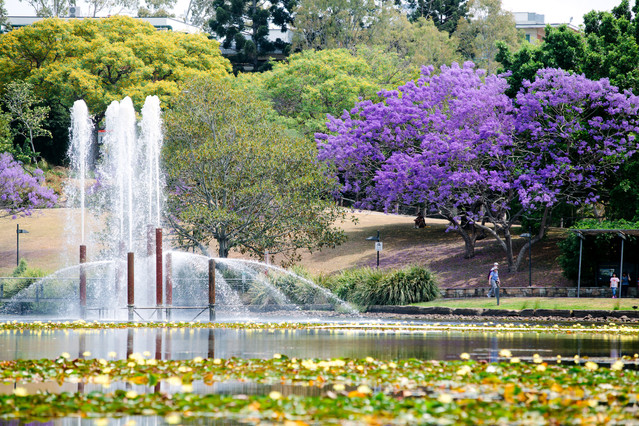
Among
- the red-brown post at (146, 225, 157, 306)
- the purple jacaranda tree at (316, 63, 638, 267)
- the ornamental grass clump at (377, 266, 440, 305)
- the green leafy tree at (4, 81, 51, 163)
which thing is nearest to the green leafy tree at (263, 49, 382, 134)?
the purple jacaranda tree at (316, 63, 638, 267)

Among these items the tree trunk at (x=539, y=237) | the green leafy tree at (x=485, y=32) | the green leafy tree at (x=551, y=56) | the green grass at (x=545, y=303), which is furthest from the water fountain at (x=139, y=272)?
the green leafy tree at (x=485, y=32)

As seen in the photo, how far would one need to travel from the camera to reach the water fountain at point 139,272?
3092 cm

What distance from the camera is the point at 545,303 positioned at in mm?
31141

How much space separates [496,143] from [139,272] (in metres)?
17.3

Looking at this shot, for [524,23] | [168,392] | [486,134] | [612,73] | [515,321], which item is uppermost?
[524,23]

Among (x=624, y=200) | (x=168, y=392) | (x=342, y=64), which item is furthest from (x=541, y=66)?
(x=168, y=392)

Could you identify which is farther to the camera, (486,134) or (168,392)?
(486,134)

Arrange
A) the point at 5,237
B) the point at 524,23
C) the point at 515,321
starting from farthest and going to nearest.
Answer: the point at 524,23 < the point at 5,237 < the point at 515,321

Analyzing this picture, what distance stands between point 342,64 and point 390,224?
13485mm

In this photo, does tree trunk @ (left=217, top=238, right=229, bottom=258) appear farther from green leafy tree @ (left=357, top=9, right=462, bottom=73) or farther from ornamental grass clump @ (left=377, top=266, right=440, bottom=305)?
green leafy tree @ (left=357, top=9, right=462, bottom=73)

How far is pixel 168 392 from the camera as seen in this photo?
32.9 feet

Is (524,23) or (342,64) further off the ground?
(524,23)

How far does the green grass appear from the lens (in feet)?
97.4

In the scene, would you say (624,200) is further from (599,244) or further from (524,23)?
(524,23)
